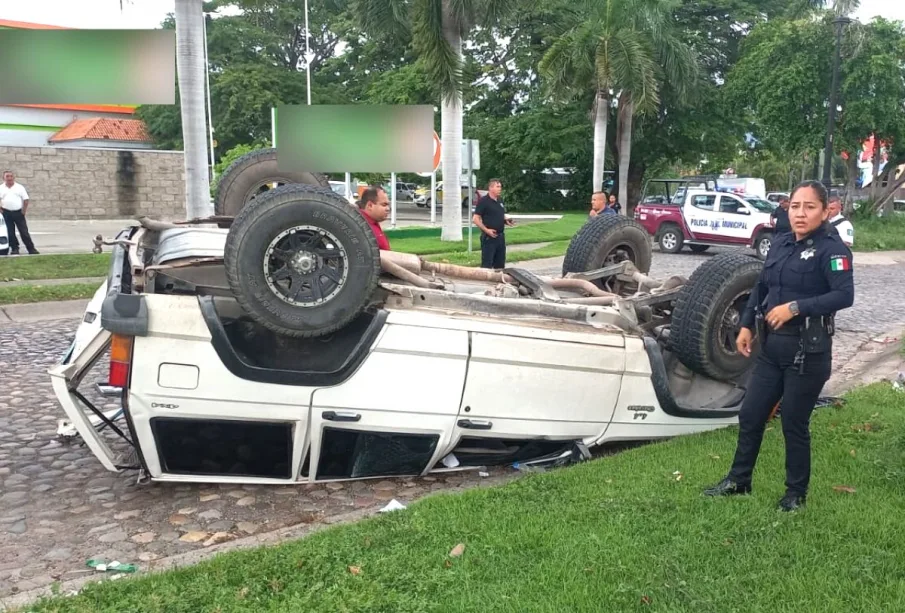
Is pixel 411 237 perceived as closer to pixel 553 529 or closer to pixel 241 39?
pixel 553 529

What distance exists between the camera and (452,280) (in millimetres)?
5148

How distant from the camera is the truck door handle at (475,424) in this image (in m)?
4.11

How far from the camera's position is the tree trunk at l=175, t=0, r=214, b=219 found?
1039cm

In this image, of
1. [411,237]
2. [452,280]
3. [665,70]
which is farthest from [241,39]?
[452,280]

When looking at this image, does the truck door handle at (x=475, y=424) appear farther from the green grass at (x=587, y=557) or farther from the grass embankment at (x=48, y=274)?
the grass embankment at (x=48, y=274)

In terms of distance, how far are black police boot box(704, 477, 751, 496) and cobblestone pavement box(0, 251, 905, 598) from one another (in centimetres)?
122

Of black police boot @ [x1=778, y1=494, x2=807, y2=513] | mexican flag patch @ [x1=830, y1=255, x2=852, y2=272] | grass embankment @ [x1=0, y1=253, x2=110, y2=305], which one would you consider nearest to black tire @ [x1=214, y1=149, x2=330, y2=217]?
mexican flag patch @ [x1=830, y1=255, x2=852, y2=272]

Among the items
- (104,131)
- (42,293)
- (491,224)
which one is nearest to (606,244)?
(491,224)

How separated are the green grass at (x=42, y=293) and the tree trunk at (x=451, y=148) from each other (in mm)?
8151

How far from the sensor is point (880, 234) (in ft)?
76.0

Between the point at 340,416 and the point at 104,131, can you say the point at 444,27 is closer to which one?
the point at 340,416

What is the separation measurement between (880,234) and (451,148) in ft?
46.5

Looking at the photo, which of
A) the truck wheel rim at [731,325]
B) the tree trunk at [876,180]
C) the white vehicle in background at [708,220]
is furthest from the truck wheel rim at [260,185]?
the tree trunk at [876,180]

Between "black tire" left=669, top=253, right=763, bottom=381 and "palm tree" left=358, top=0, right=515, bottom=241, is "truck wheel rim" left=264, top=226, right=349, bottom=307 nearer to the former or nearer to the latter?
"black tire" left=669, top=253, right=763, bottom=381
